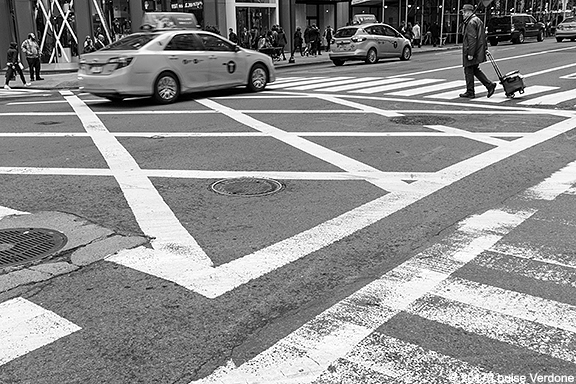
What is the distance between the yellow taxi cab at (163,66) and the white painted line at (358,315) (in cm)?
960

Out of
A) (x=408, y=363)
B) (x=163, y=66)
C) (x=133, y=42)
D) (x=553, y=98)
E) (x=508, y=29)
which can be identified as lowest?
(x=408, y=363)

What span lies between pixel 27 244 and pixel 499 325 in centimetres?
364

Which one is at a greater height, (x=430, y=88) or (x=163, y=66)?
(x=163, y=66)

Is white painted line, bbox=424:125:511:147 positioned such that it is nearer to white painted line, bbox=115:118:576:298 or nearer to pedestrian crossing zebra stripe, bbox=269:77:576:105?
white painted line, bbox=115:118:576:298

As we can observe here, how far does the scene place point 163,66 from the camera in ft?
44.2

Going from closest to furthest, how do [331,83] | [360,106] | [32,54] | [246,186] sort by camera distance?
1. [246,186]
2. [360,106]
3. [331,83]
4. [32,54]

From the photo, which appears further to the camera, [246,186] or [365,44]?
[365,44]

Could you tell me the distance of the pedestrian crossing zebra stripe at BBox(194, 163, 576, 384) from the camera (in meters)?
3.17

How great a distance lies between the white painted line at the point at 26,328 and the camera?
11.1 ft

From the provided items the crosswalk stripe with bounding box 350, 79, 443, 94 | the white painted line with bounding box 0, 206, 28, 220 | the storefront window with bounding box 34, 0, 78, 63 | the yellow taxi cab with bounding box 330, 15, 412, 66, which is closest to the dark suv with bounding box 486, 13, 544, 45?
the yellow taxi cab with bounding box 330, 15, 412, 66

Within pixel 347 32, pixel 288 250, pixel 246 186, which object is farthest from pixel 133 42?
pixel 347 32

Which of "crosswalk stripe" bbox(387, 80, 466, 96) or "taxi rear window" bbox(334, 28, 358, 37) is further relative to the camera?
"taxi rear window" bbox(334, 28, 358, 37)

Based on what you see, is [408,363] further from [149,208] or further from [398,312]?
[149,208]

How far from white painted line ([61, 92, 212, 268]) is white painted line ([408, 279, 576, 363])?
168 centimetres
